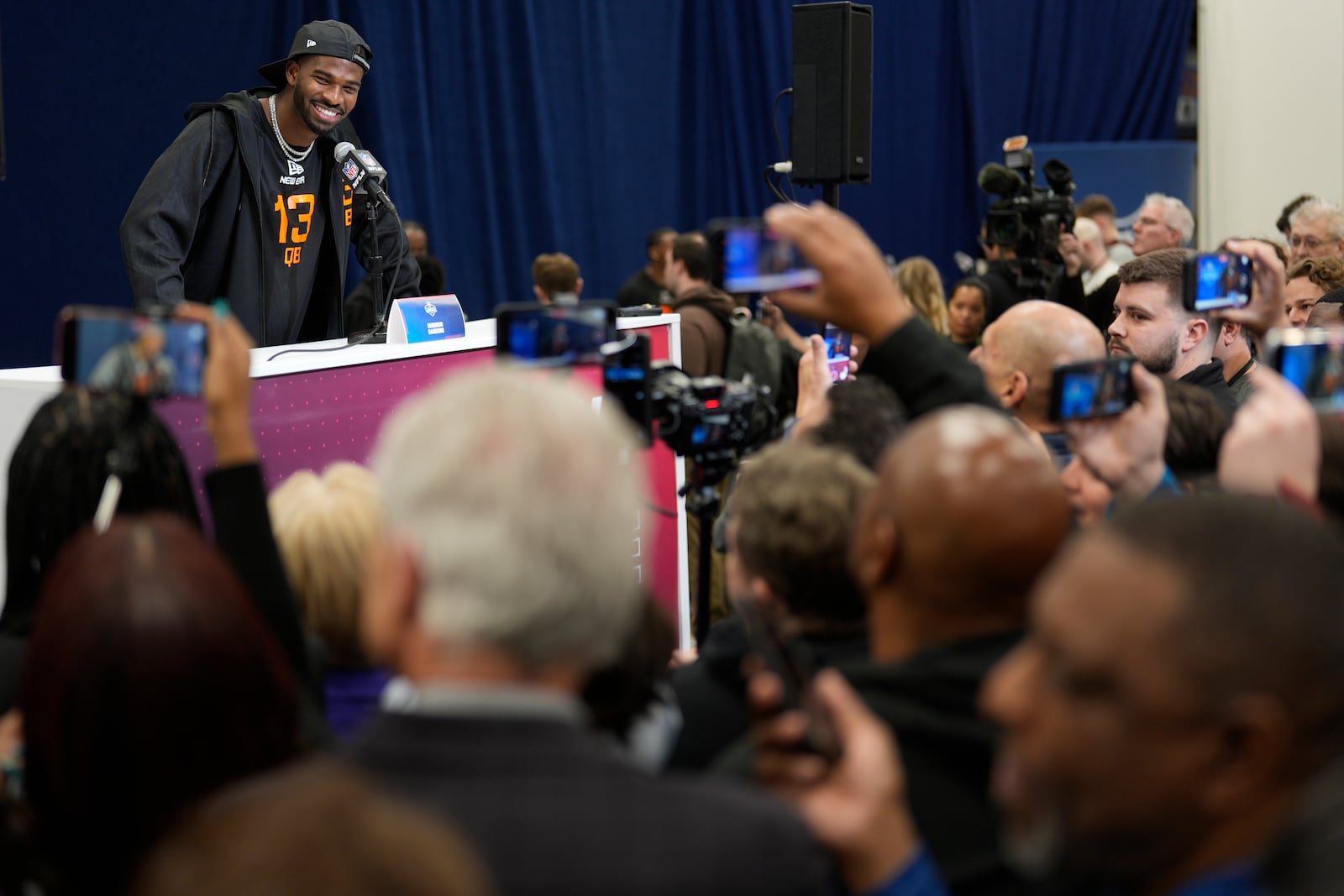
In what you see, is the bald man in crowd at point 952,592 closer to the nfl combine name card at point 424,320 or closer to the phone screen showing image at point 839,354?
the phone screen showing image at point 839,354

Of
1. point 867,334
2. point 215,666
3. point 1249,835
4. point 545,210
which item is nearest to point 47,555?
point 215,666

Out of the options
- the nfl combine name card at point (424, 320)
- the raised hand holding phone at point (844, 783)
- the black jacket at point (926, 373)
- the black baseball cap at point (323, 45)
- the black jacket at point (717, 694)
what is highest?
the black baseball cap at point (323, 45)

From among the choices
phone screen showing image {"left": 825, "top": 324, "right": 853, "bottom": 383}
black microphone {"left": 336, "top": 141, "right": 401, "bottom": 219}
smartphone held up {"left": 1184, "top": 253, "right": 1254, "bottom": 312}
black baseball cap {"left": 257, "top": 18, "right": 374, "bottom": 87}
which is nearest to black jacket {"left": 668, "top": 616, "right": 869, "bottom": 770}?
smartphone held up {"left": 1184, "top": 253, "right": 1254, "bottom": 312}

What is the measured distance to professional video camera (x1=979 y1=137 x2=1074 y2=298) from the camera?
17.3 ft

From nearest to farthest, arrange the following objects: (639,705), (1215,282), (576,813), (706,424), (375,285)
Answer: (576,813) < (639,705) < (1215,282) < (706,424) < (375,285)

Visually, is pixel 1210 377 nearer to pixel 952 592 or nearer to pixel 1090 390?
pixel 1090 390

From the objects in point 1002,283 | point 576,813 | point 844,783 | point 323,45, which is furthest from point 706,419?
point 1002,283

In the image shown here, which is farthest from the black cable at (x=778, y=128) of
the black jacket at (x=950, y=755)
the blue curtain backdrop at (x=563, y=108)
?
the black jacket at (x=950, y=755)

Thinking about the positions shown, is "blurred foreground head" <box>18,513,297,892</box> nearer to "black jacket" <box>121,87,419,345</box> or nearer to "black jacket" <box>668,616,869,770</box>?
"black jacket" <box>668,616,869,770</box>

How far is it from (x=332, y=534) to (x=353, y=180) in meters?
2.17

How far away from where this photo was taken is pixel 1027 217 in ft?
17.4

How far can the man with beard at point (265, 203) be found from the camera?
3.44 m

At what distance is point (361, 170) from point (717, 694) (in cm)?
242

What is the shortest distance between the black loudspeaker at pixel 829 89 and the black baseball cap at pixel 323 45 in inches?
46.9
